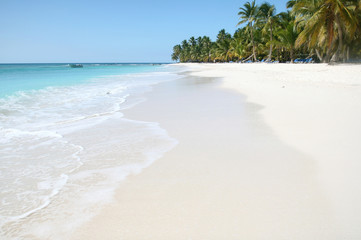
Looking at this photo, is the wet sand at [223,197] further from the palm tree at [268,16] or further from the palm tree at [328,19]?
the palm tree at [268,16]

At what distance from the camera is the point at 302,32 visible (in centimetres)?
2208

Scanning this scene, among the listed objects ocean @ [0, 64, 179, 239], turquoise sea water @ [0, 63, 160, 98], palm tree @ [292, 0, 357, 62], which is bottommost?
ocean @ [0, 64, 179, 239]

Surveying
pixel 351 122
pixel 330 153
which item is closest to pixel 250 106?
pixel 351 122

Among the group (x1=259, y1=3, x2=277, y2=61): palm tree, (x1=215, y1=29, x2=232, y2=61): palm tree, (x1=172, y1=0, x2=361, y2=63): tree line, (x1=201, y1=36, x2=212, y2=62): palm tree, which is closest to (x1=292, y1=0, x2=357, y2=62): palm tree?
(x1=172, y1=0, x2=361, y2=63): tree line

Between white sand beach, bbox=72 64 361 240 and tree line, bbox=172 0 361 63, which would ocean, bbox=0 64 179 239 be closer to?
white sand beach, bbox=72 64 361 240

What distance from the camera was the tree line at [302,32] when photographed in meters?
19.8

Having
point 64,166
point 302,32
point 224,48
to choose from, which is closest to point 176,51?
point 224,48

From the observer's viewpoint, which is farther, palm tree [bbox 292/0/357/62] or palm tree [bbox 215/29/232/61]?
palm tree [bbox 215/29/232/61]

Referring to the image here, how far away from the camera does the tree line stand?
19750 millimetres

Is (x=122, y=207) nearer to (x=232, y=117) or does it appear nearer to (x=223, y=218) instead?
(x=223, y=218)

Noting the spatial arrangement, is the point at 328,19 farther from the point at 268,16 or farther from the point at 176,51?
the point at 176,51

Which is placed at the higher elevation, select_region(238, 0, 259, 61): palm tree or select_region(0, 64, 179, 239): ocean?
select_region(238, 0, 259, 61): palm tree

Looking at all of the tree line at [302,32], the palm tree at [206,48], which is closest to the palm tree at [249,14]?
the tree line at [302,32]

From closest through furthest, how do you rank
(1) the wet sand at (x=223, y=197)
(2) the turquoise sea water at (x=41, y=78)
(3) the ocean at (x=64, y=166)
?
(1) the wet sand at (x=223, y=197), (3) the ocean at (x=64, y=166), (2) the turquoise sea water at (x=41, y=78)
